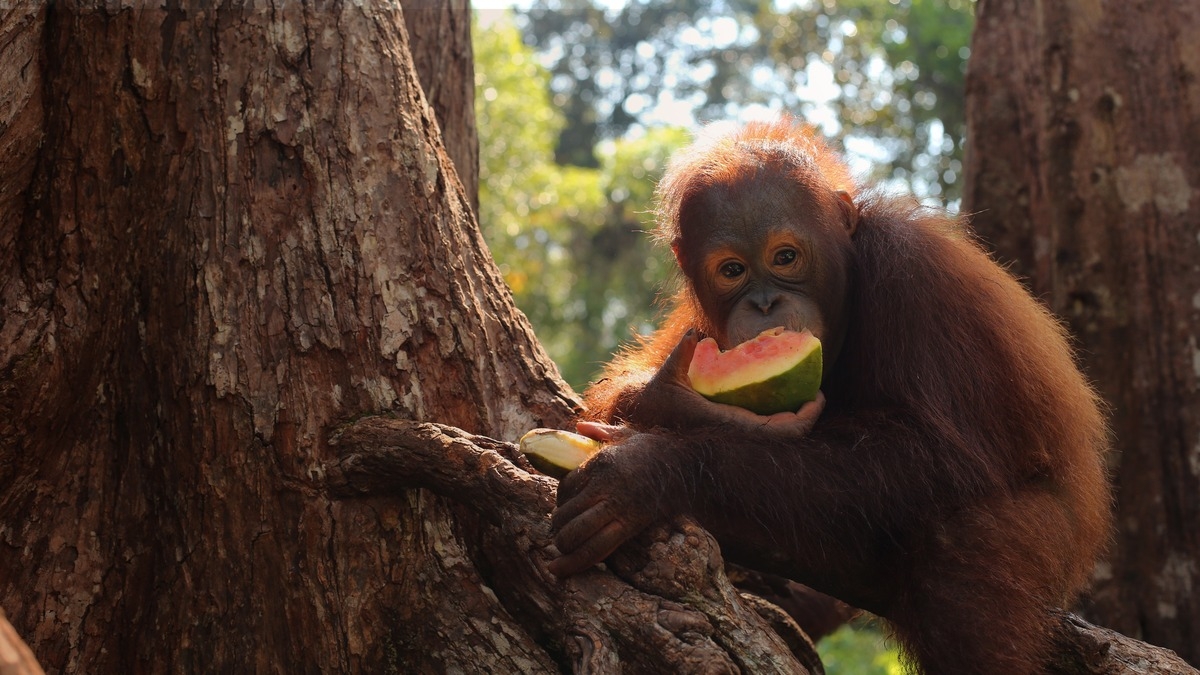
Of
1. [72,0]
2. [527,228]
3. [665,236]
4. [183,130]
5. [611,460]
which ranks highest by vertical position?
[72,0]

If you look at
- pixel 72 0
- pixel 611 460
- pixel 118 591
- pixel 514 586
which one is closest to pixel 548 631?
pixel 514 586

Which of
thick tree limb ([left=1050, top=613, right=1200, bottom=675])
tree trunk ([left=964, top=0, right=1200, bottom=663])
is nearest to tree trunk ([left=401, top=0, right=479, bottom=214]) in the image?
tree trunk ([left=964, top=0, right=1200, bottom=663])

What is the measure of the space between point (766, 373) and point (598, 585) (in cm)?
85

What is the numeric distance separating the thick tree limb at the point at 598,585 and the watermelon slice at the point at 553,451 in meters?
0.04

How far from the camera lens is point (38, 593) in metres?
2.97

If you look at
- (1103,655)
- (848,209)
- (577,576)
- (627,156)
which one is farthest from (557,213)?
(577,576)

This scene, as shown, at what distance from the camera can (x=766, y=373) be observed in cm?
312

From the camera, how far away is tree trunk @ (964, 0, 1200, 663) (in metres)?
4.98

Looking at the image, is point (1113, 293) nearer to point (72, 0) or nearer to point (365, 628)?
point (365, 628)

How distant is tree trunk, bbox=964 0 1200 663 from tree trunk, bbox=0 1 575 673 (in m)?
3.41

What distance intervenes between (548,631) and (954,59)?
14.6 m

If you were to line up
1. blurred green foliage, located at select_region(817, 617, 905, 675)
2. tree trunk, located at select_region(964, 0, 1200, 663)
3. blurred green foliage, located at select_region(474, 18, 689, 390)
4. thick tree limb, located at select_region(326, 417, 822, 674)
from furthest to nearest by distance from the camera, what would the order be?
blurred green foliage, located at select_region(474, 18, 689, 390) → blurred green foliage, located at select_region(817, 617, 905, 675) → tree trunk, located at select_region(964, 0, 1200, 663) → thick tree limb, located at select_region(326, 417, 822, 674)

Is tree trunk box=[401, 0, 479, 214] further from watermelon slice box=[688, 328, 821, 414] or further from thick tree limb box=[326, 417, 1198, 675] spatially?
thick tree limb box=[326, 417, 1198, 675]

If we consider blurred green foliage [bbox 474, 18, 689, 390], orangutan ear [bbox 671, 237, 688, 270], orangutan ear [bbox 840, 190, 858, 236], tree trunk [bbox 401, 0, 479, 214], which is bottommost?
blurred green foliage [bbox 474, 18, 689, 390]
